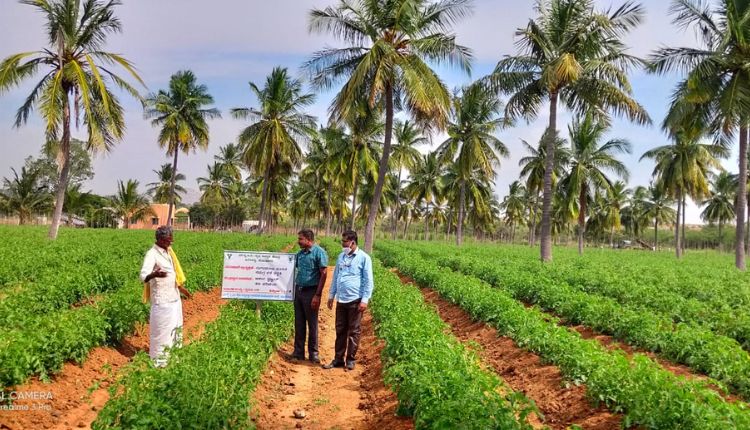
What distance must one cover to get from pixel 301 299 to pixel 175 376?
3.17 m

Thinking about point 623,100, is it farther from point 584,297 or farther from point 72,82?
point 72,82

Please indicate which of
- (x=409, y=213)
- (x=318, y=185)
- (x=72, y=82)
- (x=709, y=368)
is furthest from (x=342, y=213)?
(x=709, y=368)

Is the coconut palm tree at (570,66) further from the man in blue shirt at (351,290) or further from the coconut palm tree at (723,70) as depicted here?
the man in blue shirt at (351,290)

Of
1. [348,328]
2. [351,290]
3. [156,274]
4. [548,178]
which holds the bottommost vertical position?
[348,328]

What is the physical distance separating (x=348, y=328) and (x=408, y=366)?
7.24 feet

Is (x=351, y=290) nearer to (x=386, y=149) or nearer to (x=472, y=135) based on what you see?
(x=386, y=149)

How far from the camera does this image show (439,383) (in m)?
4.54

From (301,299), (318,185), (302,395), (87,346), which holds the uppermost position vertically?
(318,185)

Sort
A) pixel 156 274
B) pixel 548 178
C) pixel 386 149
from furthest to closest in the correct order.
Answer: pixel 386 149 → pixel 548 178 → pixel 156 274

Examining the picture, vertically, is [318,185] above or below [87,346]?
above

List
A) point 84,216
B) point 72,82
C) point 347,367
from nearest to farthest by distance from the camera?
point 347,367 → point 72,82 → point 84,216

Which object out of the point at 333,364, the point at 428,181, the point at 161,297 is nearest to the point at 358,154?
the point at 428,181

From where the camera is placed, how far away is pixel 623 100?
64.7ft

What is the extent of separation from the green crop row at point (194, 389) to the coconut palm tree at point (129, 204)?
54460 millimetres
